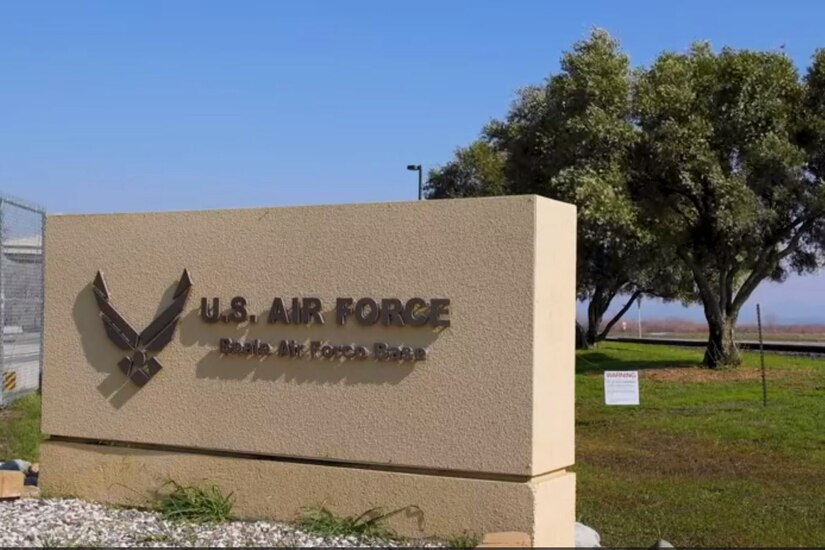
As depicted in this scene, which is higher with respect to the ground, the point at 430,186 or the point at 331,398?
the point at 430,186

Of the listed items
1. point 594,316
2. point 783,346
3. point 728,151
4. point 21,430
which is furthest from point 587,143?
point 783,346

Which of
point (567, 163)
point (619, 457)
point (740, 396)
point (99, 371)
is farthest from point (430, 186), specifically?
point (99, 371)

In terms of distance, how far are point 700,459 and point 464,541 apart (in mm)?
5662

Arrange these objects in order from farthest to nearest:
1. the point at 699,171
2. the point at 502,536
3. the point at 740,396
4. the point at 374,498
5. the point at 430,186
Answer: the point at 430,186 → the point at 699,171 → the point at 740,396 → the point at 374,498 → the point at 502,536

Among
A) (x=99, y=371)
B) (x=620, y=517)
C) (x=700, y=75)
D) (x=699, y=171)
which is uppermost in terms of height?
(x=700, y=75)

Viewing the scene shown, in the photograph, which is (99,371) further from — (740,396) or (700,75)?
(700,75)

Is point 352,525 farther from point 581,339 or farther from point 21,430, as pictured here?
point 581,339

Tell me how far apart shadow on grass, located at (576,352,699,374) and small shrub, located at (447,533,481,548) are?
58.1ft

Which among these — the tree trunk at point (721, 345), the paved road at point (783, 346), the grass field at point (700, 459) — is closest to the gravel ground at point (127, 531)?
the grass field at point (700, 459)

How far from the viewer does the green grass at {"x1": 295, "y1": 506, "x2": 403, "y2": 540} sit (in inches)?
305

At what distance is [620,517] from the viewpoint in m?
9.14

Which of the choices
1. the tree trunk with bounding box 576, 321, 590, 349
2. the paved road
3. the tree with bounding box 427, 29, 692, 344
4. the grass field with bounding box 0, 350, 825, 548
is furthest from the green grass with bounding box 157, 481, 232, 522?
the tree trunk with bounding box 576, 321, 590, 349

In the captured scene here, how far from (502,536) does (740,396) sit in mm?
12375

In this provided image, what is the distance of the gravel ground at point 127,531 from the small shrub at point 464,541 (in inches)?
6.3
